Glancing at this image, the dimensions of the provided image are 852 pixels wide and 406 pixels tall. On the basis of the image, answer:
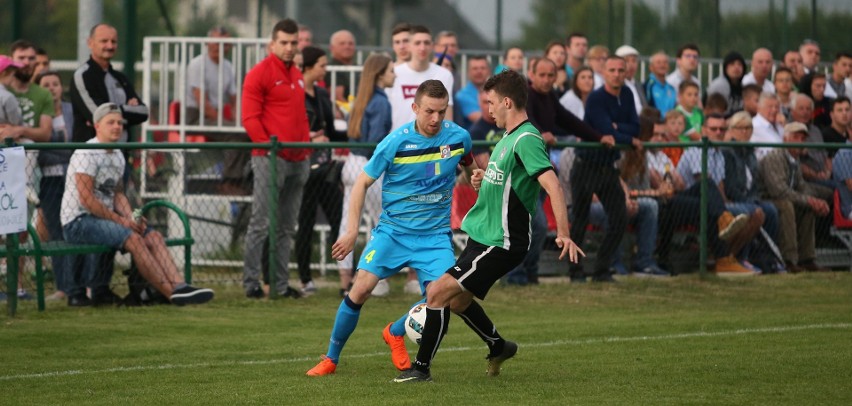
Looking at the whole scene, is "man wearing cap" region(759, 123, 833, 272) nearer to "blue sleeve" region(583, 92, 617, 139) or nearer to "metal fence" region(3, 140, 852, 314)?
"metal fence" region(3, 140, 852, 314)

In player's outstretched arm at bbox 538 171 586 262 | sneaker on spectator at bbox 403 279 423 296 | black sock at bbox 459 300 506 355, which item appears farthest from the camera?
sneaker on spectator at bbox 403 279 423 296

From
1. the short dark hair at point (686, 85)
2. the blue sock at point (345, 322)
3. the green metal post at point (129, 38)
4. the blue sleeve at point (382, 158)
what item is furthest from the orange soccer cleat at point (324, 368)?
the short dark hair at point (686, 85)

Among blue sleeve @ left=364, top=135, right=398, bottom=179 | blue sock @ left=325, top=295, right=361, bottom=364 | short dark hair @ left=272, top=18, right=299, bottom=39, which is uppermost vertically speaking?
short dark hair @ left=272, top=18, right=299, bottom=39

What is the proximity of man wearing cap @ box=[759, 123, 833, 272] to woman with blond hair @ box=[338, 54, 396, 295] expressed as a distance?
14.6 ft

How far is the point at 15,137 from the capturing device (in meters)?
13.1

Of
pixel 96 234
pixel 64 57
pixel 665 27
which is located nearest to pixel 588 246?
pixel 96 234

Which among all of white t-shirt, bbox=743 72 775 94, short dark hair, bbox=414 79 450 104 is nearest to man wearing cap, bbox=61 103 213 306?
short dark hair, bbox=414 79 450 104

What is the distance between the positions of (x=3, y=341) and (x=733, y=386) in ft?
17.4

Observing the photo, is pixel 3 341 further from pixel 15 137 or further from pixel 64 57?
pixel 64 57

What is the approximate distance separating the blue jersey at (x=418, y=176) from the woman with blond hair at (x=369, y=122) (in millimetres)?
4230

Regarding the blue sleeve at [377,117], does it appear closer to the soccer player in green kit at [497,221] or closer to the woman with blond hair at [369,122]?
the woman with blond hair at [369,122]

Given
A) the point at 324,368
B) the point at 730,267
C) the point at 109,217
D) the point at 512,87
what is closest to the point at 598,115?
the point at 730,267

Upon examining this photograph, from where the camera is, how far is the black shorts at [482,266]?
850 centimetres

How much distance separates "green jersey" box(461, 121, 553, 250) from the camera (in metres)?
8.52
